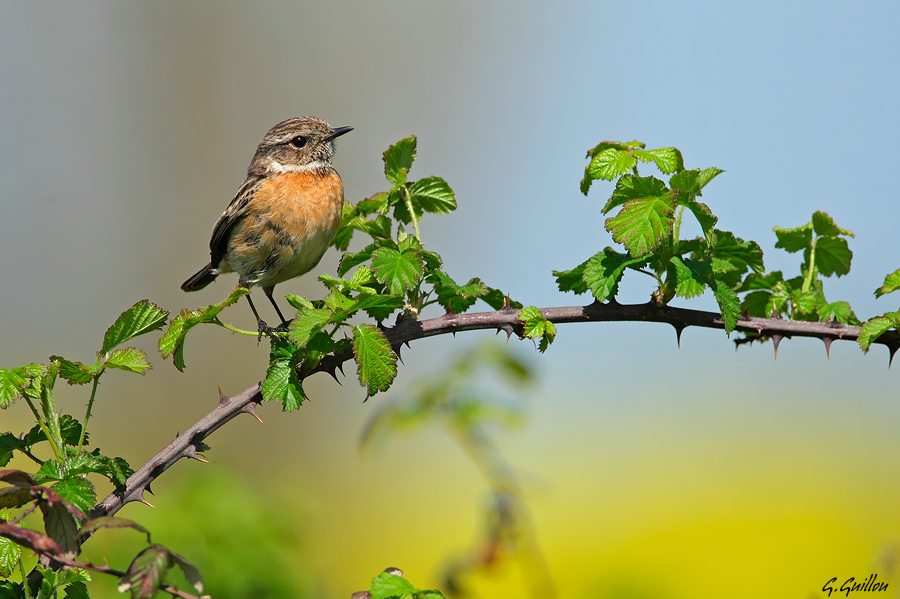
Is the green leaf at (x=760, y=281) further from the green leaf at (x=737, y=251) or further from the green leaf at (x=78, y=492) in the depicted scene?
the green leaf at (x=78, y=492)

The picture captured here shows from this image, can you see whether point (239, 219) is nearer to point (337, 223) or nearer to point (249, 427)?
point (337, 223)

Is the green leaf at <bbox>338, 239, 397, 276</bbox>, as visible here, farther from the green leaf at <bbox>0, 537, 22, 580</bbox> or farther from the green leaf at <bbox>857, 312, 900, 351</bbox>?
the green leaf at <bbox>857, 312, 900, 351</bbox>

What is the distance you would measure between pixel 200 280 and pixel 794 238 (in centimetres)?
309

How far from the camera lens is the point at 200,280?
4.34 metres

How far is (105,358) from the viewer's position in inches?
77.3

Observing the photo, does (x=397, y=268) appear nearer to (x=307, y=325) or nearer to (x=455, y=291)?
(x=455, y=291)

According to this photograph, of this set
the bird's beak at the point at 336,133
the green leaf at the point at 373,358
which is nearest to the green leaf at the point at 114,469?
the green leaf at the point at 373,358

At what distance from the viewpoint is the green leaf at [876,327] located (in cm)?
214

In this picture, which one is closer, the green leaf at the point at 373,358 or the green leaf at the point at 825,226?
the green leaf at the point at 373,358

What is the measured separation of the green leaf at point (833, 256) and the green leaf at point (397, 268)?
1395 mm

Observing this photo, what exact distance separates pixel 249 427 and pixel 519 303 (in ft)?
34.8

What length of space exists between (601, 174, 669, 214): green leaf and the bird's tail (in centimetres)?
273

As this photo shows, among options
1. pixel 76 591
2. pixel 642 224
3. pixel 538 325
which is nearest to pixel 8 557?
pixel 76 591

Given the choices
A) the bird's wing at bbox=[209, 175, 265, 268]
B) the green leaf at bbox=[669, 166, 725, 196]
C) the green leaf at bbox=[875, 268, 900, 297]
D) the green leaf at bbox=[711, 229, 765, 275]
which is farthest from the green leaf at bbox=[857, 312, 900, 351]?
the bird's wing at bbox=[209, 175, 265, 268]
